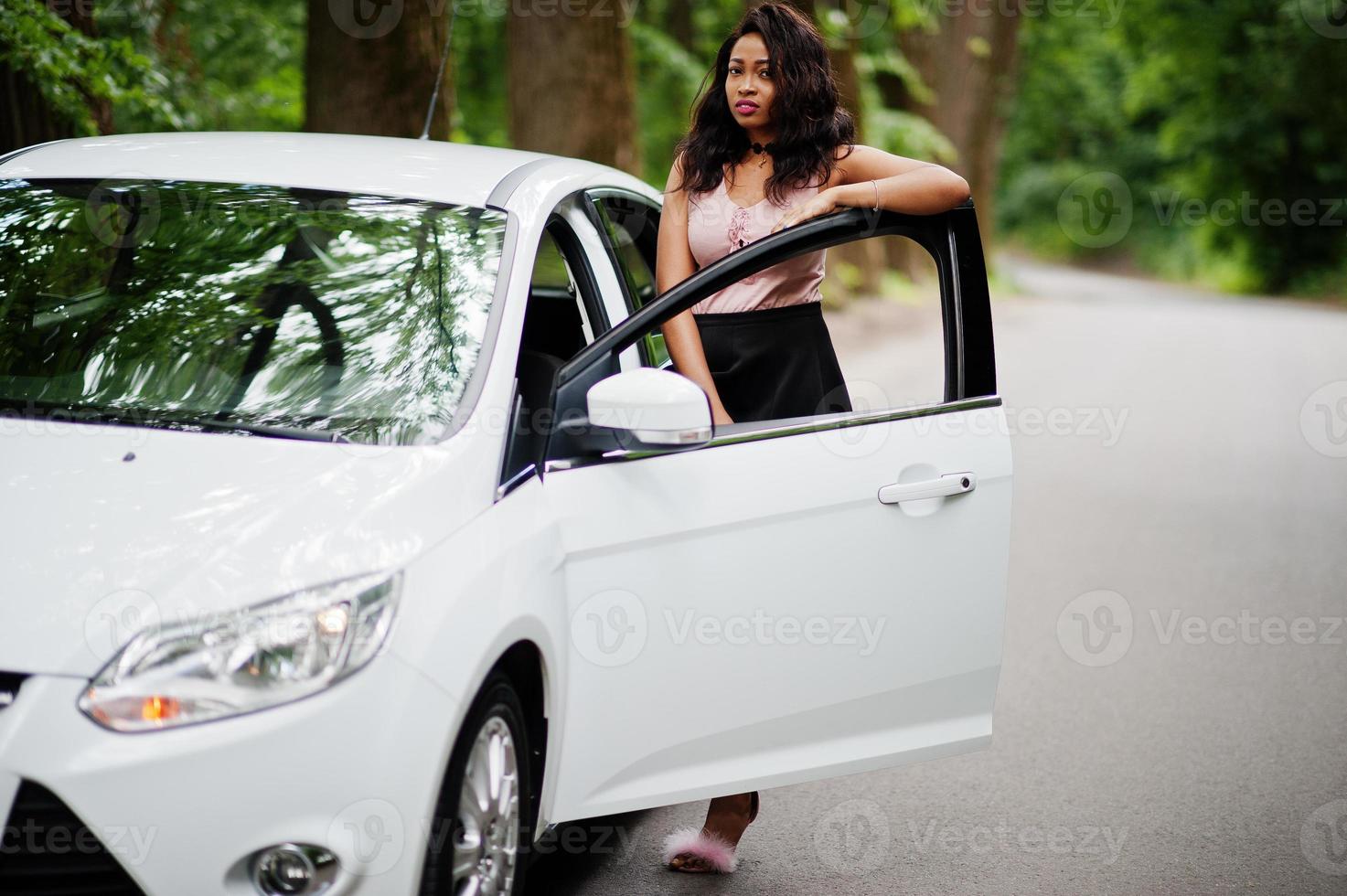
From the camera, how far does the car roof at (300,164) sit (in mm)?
3879

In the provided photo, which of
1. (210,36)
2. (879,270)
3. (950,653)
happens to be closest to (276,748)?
(950,653)

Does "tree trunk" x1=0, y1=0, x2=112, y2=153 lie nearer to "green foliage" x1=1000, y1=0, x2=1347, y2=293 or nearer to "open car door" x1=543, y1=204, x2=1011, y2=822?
"open car door" x1=543, y1=204, x2=1011, y2=822

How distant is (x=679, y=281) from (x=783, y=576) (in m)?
0.94

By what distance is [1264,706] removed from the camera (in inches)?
223

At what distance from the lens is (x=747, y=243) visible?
3947mm

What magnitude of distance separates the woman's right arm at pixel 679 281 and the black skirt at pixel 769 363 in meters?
0.06

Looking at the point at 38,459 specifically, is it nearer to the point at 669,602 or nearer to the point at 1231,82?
the point at 669,602

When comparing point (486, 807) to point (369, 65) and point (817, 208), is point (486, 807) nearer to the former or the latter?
point (817, 208)

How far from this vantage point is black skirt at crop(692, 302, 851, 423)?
13.2 feet

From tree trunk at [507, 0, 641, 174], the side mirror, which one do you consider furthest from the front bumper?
tree trunk at [507, 0, 641, 174]

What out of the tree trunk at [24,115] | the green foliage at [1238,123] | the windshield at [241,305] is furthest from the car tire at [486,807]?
the green foliage at [1238,123]

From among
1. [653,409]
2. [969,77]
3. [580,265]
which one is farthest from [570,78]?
[969,77]

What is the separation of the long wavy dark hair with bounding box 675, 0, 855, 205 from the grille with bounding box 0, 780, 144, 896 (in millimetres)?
2325

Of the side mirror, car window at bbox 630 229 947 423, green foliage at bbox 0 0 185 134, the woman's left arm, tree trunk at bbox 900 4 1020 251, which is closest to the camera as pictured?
the side mirror
